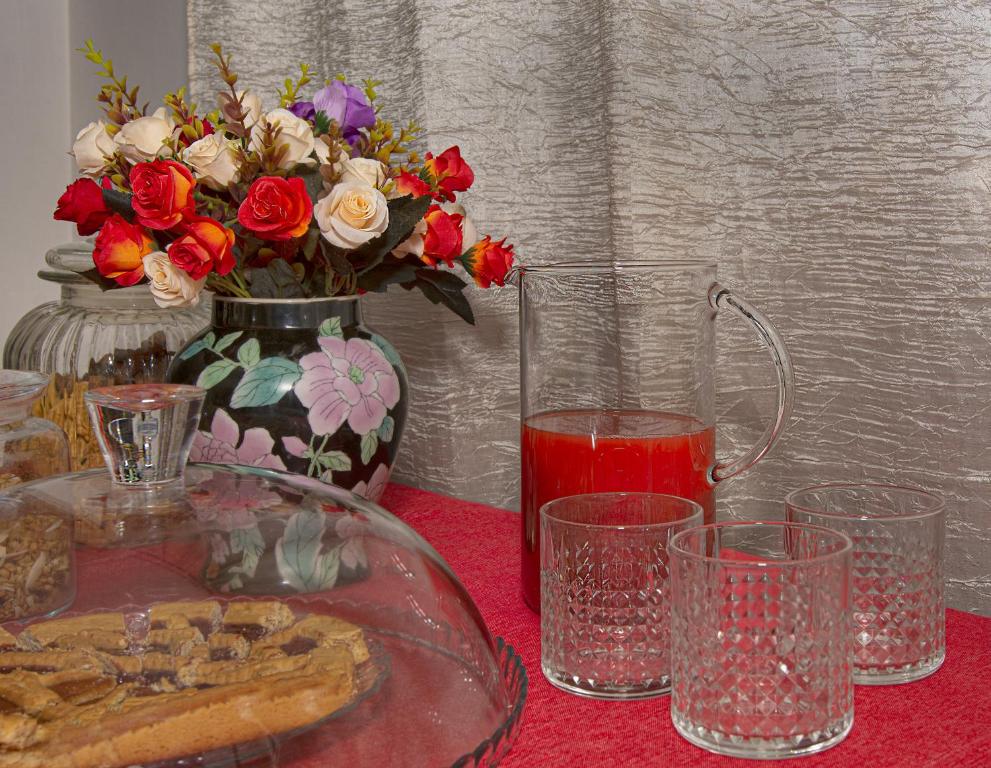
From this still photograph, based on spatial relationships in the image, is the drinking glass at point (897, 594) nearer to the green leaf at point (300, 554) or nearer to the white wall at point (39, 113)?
the green leaf at point (300, 554)

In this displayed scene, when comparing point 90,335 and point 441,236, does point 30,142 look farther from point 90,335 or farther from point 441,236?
point 441,236

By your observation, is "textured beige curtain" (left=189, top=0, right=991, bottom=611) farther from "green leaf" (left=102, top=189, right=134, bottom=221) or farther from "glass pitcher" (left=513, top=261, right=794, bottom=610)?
"green leaf" (left=102, top=189, right=134, bottom=221)

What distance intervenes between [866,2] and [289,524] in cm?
62

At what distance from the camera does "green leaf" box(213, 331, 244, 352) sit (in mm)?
934

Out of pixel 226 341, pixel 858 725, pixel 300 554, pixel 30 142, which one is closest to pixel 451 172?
pixel 226 341

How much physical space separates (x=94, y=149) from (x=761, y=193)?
23.8 inches

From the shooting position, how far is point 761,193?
0.96 metres

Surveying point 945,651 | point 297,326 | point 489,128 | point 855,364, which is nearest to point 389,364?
point 297,326

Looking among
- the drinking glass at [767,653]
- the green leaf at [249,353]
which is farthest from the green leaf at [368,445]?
the drinking glass at [767,653]

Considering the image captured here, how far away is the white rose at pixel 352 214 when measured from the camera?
2.85 ft

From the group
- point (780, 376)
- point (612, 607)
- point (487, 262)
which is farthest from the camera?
point (487, 262)

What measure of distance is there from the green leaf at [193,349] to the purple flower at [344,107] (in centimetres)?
24

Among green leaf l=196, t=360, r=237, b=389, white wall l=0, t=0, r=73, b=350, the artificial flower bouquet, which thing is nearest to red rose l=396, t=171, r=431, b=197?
the artificial flower bouquet

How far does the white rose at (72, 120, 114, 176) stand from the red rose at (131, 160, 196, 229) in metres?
0.14
